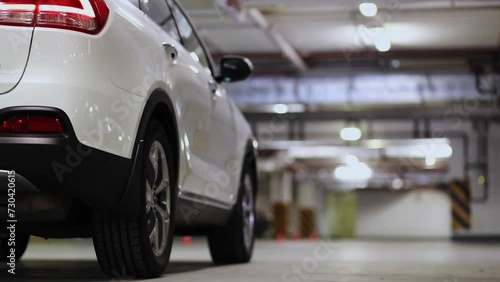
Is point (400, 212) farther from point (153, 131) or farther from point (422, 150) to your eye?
point (153, 131)

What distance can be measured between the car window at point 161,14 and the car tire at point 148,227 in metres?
0.64

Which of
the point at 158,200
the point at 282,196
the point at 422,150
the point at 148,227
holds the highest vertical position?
the point at 422,150

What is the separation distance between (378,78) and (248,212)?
32.0ft

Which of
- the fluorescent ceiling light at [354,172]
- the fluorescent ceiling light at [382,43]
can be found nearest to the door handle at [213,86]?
the fluorescent ceiling light at [382,43]

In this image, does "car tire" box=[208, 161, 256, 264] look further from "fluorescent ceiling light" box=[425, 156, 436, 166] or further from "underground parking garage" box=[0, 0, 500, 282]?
"fluorescent ceiling light" box=[425, 156, 436, 166]

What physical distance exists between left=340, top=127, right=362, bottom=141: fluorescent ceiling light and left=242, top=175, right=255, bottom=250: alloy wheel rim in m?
14.7

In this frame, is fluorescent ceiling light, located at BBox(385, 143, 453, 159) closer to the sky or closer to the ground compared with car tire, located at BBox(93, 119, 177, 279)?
closer to the sky

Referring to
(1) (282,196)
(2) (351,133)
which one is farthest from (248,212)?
(1) (282,196)

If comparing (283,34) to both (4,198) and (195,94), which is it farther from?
(4,198)

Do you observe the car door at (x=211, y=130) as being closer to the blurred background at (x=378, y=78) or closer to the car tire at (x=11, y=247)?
the car tire at (x=11, y=247)

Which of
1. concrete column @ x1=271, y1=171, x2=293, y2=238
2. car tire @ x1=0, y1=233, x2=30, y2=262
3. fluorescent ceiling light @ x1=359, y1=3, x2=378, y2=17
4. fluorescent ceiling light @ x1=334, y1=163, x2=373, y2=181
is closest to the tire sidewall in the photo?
car tire @ x1=0, y1=233, x2=30, y2=262

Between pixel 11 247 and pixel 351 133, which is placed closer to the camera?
pixel 11 247

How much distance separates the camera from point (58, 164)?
311 cm

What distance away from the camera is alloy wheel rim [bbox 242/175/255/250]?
5.95 meters
